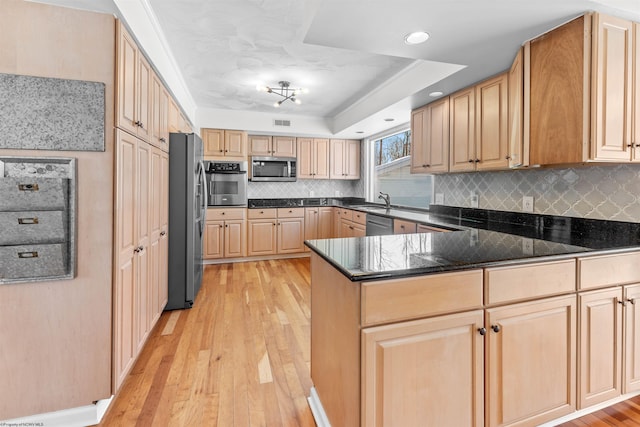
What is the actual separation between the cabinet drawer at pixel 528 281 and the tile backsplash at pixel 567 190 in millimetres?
992

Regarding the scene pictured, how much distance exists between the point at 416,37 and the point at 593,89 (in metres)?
1.03

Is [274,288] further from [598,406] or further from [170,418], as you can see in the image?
→ [598,406]

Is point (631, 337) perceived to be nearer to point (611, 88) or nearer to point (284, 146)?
point (611, 88)

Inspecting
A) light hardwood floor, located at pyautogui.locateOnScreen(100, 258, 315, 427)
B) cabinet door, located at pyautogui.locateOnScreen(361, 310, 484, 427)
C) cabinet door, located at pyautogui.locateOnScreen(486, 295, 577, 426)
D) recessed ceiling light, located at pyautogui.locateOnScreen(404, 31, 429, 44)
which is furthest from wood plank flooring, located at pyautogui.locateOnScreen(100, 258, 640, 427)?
recessed ceiling light, located at pyautogui.locateOnScreen(404, 31, 429, 44)

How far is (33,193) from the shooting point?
1.44m

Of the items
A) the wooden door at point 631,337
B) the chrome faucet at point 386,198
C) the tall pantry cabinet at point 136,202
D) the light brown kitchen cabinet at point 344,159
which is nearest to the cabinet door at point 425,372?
the wooden door at point 631,337

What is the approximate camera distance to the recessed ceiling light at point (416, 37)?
1.85 metres

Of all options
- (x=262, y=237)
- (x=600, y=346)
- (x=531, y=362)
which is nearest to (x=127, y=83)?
(x=531, y=362)

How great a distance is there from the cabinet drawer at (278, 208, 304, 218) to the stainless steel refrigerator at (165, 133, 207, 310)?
7.24 ft

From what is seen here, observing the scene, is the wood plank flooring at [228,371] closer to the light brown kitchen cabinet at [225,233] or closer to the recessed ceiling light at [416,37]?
the light brown kitchen cabinet at [225,233]

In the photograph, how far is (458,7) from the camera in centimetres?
160

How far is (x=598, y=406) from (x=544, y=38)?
2.11 m

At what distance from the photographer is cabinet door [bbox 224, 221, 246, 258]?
489 cm

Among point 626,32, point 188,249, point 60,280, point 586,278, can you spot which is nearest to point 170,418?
point 60,280
